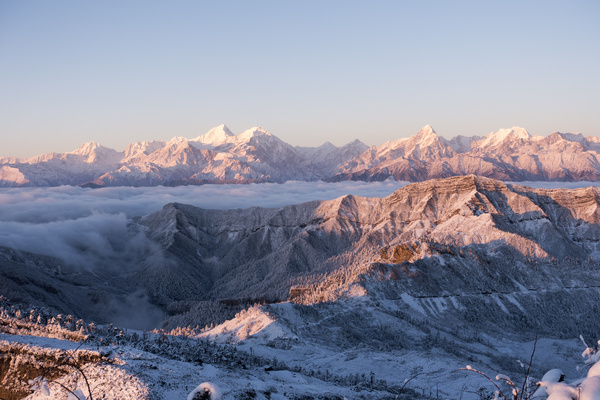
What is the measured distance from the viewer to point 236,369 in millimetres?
65875

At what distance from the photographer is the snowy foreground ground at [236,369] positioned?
41.8m

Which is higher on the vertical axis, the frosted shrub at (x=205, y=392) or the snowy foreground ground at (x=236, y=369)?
the frosted shrub at (x=205, y=392)

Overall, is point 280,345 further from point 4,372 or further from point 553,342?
point 553,342

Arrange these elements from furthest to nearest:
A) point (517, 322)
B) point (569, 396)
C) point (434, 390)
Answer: point (517, 322), point (434, 390), point (569, 396)

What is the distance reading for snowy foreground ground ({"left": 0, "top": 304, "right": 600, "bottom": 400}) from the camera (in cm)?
4175

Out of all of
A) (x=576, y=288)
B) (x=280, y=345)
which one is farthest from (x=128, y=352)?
(x=576, y=288)

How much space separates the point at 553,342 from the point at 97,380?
147 m

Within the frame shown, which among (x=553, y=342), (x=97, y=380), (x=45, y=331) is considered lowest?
(x=553, y=342)

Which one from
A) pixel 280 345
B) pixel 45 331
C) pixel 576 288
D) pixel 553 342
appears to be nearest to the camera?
pixel 45 331

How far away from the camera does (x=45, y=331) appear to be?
71.6 m

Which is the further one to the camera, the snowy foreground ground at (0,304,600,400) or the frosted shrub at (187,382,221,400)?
the snowy foreground ground at (0,304,600,400)

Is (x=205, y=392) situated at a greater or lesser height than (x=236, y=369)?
greater

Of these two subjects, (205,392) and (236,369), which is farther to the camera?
(236,369)

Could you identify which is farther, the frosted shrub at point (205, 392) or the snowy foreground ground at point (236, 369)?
the snowy foreground ground at point (236, 369)
